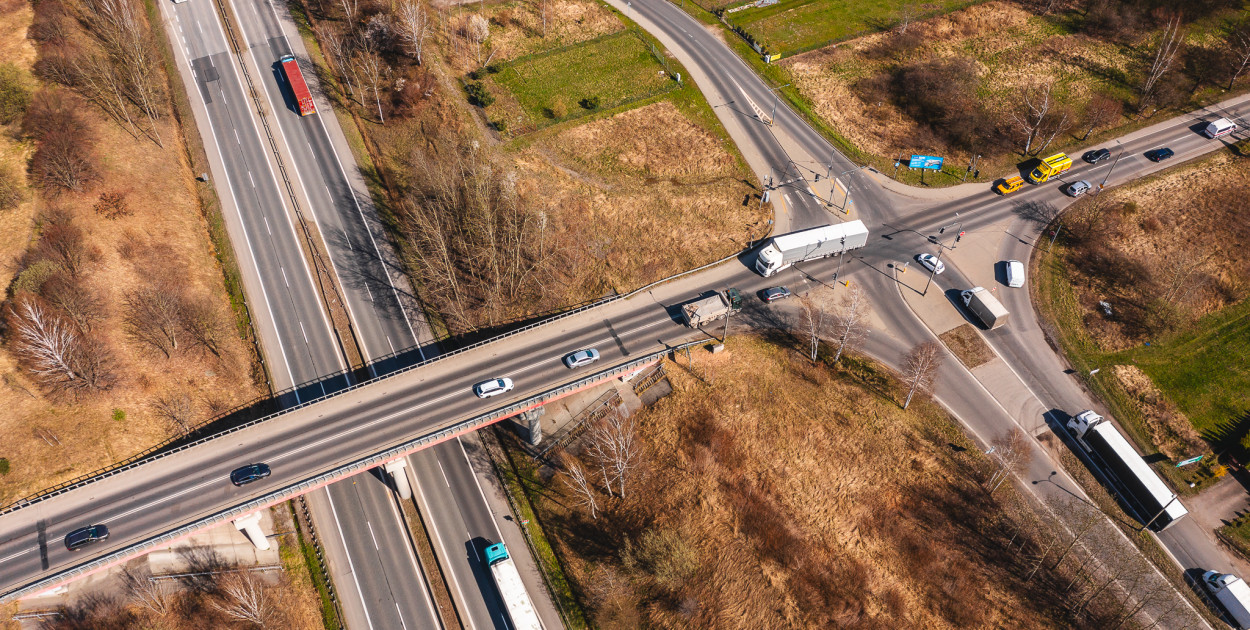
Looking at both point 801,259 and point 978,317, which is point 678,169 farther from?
point 978,317

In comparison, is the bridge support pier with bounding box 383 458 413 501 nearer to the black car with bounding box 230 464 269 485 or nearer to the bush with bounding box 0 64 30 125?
the black car with bounding box 230 464 269 485

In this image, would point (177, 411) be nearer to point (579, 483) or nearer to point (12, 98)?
point (579, 483)

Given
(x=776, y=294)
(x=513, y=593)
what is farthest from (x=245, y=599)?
(x=776, y=294)

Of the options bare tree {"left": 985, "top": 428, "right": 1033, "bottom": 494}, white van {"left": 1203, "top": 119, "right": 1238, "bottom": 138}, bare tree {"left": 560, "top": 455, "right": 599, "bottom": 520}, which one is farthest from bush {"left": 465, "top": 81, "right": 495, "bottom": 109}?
white van {"left": 1203, "top": 119, "right": 1238, "bottom": 138}

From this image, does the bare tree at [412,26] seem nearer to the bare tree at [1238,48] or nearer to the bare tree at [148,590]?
the bare tree at [148,590]

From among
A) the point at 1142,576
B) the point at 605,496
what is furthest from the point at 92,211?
the point at 1142,576

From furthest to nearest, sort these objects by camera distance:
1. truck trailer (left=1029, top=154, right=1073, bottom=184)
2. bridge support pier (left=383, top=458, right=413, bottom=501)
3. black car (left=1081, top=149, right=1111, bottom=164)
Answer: black car (left=1081, top=149, right=1111, bottom=164)
truck trailer (left=1029, top=154, right=1073, bottom=184)
bridge support pier (left=383, top=458, right=413, bottom=501)

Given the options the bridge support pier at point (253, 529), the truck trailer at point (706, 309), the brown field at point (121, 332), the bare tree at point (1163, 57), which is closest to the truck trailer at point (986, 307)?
the truck trailer at point (706, 309)

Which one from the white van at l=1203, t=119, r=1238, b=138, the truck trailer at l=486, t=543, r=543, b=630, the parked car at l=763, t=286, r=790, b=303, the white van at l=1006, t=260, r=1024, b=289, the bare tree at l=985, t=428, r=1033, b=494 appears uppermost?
the parked car at l=763, t=286, r=790, b=303
